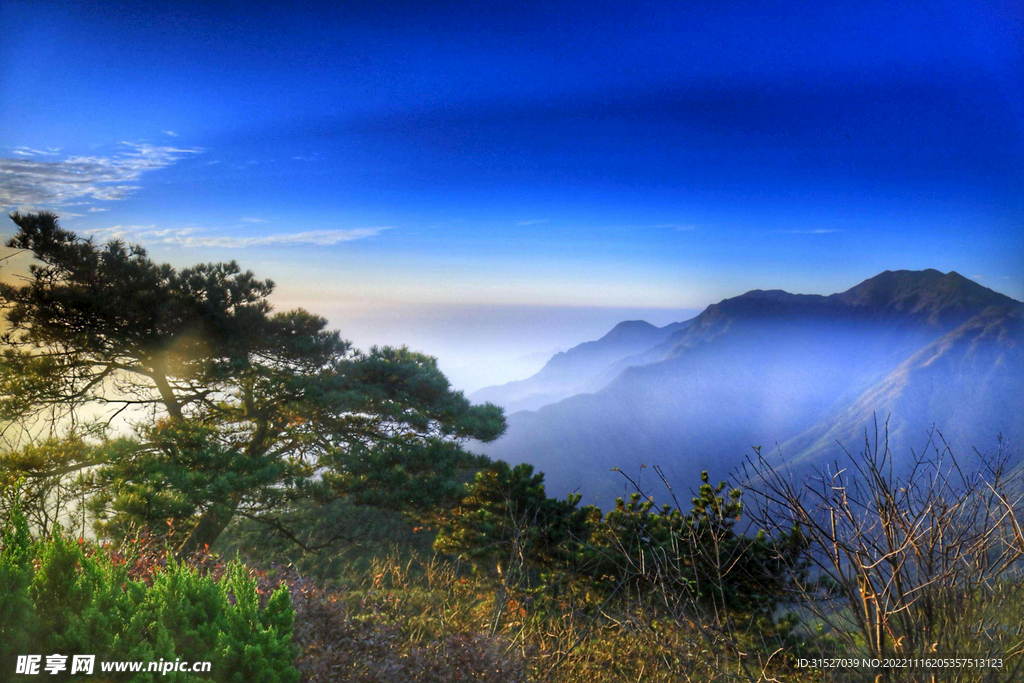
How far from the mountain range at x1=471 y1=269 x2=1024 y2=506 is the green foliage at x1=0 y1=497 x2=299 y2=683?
16.9m

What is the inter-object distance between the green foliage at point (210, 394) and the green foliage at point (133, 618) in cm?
354

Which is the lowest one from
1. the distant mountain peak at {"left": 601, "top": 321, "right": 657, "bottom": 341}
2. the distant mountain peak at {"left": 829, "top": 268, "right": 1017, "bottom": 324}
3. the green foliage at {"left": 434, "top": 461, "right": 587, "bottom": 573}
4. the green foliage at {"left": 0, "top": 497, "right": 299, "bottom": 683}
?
the green foliage at {"left": 434, "top": 461, "right": 587, "bottom": 573}

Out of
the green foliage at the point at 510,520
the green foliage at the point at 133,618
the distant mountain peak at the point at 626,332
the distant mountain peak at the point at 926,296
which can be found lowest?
the green foliage at the point at 510,520

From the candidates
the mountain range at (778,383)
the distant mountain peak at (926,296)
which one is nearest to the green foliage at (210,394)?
the mountain range at (778,383)

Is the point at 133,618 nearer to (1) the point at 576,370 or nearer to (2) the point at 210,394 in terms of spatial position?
(2) the point at 210,394

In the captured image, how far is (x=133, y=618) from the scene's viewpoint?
100 inches

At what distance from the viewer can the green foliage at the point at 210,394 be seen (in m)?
6.60

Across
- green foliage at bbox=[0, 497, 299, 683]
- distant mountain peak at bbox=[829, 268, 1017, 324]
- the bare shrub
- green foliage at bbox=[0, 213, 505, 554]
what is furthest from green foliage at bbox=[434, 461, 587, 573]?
distant mountain peak at bbox=[829, 268, 1017, 324]

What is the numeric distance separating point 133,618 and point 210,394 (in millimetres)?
5881

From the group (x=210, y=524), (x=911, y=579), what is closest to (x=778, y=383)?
(x=210, y=524)

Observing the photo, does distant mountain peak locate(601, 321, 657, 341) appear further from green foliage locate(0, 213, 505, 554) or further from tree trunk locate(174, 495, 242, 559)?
tree trunk locate(174, 495, 242, 559)

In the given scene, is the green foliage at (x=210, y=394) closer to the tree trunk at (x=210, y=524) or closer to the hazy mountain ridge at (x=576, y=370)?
the tree trunk at (x=210, y=524)

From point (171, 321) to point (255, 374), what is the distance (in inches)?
48.0

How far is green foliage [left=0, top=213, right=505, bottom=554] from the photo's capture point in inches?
260
